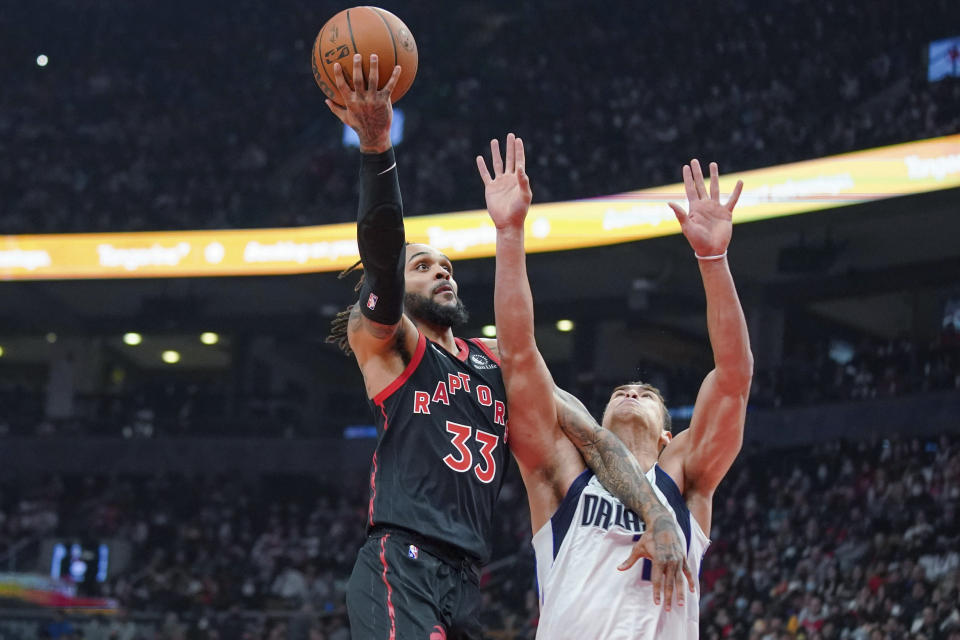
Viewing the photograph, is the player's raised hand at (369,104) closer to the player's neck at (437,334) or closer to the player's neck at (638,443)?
the player's neck at (437,334)

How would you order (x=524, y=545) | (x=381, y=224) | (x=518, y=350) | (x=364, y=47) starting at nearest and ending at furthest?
(x=381, y=224), (x=364, y=47), (x=518, y=350), (x=524, y=545)

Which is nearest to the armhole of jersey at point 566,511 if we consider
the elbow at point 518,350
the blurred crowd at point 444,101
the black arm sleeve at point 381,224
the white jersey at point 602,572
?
the white jersey at point 602,572

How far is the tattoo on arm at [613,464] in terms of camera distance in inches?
170

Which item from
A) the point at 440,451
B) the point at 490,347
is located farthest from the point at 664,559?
the point at 490,347

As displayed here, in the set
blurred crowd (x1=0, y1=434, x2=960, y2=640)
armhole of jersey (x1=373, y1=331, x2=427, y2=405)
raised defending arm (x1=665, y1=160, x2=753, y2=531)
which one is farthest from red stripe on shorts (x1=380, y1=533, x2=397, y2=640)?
blurred crowd (x1=0, y1=434, x2=960, y2=640)

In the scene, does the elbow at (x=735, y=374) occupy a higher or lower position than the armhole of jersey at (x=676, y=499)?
higher

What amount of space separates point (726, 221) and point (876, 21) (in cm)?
1826

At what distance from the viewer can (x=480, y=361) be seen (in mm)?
4797

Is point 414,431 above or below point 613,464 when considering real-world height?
above

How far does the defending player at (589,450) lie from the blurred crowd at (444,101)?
12.5 m

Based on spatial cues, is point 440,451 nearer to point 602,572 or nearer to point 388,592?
point 388,592

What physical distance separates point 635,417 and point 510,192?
105 cm

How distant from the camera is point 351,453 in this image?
75.8 ft

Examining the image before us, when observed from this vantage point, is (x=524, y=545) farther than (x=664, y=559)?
Yes
